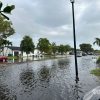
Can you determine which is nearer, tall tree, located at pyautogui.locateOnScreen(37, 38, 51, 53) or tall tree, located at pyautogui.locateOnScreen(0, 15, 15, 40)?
tall tree, located at pyautogui.locateOnScreen(0, 15, 15, 40)

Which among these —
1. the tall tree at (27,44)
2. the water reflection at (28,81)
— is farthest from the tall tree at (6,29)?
the water reflection at (28,81)

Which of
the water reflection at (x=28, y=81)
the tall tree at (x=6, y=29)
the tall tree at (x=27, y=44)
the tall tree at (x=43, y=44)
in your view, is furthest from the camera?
the tall tree at (x=43, y=44)

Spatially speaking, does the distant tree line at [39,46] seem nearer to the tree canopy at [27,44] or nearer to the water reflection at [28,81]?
the tree canopy at [27,44]

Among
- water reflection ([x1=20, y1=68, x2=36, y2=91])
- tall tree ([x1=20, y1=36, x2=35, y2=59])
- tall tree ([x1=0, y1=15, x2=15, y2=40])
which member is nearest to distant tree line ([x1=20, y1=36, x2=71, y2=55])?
tall tree ([x1=20, y1=36, x2=35, y2=59])

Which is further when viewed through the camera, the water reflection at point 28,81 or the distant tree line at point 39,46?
the distant tree line at point 39,46

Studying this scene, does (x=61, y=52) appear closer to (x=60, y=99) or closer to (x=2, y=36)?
(x=2, y=36)

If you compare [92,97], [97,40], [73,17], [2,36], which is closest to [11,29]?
[2,36]

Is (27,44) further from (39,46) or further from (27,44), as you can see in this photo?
(39,46)

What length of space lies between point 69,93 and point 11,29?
60.8 m

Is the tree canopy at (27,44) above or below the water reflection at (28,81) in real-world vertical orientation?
above

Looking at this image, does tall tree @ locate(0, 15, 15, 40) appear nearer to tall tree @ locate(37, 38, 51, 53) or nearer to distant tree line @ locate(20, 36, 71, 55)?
distant tree line @ locate(20, 36, 71, 55)

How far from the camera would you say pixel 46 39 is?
132000 mm

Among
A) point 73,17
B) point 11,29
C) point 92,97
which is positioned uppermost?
point 11,29

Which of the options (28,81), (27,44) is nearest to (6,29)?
(27,44)
